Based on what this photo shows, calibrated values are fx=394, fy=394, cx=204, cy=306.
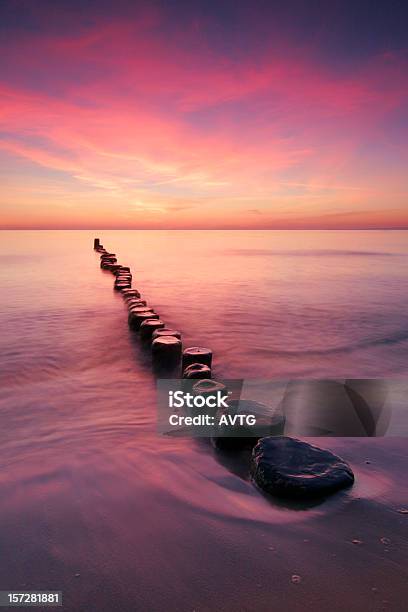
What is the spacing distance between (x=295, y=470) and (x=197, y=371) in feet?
6.74

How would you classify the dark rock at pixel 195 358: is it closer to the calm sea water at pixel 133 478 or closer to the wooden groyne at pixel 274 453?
the wooden groyne at pixel 274 453

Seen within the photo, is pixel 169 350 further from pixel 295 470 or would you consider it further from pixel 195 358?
pixel 295 470

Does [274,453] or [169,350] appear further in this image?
[169,350]

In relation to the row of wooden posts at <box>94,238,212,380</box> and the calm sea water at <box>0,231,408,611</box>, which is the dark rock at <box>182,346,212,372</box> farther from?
the calm sea water at <box>0,231,408,611</box>

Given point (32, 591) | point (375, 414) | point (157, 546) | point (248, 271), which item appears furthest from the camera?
point (248, 271)

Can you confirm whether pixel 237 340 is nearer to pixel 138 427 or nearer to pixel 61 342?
pixel 61 342

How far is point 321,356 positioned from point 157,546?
19.4ft

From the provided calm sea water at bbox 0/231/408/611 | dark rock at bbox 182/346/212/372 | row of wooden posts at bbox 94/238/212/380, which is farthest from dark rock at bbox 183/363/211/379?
calm sea water at bbox 0/231/408/611

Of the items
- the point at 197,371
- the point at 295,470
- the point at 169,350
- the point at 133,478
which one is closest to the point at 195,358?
the point at 197,371

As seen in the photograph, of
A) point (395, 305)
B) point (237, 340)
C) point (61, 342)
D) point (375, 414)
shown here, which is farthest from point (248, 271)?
point (375, 414)

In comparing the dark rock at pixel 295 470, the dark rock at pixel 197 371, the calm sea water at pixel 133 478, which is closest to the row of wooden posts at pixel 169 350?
the dark rock at pixel 197 371

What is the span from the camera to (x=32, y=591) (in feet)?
7.23

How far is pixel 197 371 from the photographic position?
192 inches

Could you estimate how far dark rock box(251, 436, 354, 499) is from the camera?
292 cm
